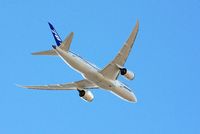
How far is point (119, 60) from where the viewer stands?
76875mm

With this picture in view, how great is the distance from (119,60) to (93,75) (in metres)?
4.47

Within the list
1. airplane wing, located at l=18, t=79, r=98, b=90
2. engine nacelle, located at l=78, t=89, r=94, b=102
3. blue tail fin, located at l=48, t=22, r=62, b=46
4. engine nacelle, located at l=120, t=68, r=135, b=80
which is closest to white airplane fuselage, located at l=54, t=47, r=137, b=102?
engine nacelle, located at l=120, t=68, r=135, b=80

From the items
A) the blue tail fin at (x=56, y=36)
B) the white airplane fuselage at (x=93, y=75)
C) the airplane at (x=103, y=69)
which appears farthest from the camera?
the blue tail fin at (x=56, y=36)

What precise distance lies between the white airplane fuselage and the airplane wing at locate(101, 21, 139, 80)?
0.88 metres

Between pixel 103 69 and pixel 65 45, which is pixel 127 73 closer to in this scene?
pixel 103 69

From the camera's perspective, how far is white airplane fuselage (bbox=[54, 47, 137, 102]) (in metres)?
77.3

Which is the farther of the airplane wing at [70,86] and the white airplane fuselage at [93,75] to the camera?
the airplane wing at [70,86]

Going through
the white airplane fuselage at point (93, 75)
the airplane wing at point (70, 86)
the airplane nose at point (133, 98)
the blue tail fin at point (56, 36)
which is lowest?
the white airplane fuselage at point (93, 75)

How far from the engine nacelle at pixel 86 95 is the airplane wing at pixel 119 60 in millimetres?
8720

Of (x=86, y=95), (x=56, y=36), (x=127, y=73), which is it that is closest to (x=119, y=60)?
(x=127, y=73)

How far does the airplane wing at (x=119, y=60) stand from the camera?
72500 millimetres

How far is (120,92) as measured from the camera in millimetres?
80812

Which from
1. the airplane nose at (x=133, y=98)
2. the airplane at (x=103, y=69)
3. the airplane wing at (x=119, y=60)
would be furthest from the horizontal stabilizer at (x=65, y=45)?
the airplane nose at (x=133, y=98)

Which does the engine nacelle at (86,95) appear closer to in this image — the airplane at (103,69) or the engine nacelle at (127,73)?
the airplane at (103,69)
